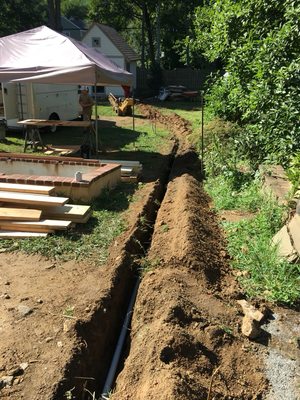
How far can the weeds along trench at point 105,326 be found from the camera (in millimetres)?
3342

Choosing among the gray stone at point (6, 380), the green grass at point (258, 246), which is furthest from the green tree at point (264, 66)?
the gray stone at point (6, 380)

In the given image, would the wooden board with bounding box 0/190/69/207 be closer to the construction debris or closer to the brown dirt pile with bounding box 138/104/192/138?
the construction debris

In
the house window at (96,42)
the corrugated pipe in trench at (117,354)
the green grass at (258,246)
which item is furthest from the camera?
the house window at (96,42)

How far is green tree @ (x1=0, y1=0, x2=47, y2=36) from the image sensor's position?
37.3 meters

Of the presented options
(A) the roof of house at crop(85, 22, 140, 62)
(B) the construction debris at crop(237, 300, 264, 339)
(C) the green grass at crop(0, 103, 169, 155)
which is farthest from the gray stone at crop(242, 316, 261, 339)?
(A) the roof of house at crop(85, 22, 140, 62)

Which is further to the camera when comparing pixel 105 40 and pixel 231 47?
pixel 105 40

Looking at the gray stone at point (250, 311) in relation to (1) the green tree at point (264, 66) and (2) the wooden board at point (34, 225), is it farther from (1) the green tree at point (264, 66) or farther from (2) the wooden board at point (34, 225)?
(1) the green tree at point (264, 66)

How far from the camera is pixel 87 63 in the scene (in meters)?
9.70

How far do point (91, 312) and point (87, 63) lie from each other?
278 inches

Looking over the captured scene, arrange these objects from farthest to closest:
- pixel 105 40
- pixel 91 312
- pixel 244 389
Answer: pixel 105 40 → pixel 91 312 → pixel 244 389

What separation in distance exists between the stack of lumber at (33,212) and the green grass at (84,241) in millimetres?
→ 132

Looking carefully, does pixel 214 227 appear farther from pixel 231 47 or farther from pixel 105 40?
pixel 105 40

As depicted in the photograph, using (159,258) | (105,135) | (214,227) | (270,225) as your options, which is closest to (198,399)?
(159,258)

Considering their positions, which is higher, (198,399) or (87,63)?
(87,63)
